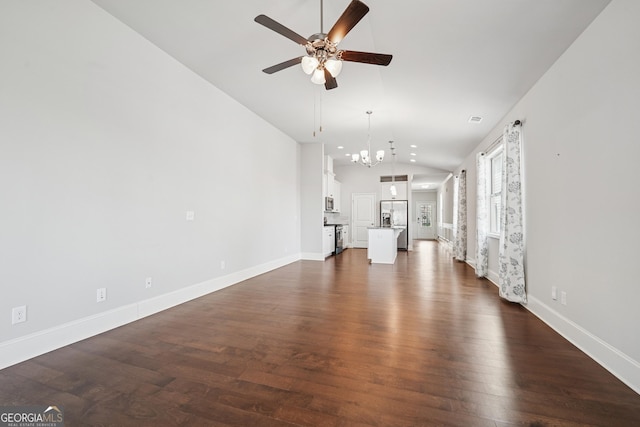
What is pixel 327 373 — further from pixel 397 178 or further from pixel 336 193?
pixel 397 178

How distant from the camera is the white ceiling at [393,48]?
2340 millimetres

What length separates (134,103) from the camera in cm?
300

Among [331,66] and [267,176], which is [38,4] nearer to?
[331,66]

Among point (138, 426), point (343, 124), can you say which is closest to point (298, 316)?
point (138, 426)

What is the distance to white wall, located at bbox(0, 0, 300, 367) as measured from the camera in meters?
2.13

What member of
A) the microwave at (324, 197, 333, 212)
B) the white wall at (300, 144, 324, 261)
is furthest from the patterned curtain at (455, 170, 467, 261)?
the white wall at (300, 144, 324, 261)

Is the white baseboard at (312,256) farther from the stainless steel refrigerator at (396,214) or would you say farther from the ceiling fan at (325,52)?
the ceiling fan at (325,52)

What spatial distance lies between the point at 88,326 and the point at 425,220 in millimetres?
15634

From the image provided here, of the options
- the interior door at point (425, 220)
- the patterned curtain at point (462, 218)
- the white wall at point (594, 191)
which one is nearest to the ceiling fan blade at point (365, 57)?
the white wall at point (594, 191)

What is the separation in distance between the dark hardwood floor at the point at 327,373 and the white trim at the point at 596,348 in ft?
0.21

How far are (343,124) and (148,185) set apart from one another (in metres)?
4.00

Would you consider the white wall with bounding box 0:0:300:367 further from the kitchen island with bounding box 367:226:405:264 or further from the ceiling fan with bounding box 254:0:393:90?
the kitchen island with bounding box 367:226:405:264

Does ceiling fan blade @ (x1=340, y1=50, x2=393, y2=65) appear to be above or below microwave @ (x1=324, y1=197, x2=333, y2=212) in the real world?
above

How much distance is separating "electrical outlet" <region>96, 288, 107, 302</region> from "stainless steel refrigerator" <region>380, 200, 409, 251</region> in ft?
28.1
